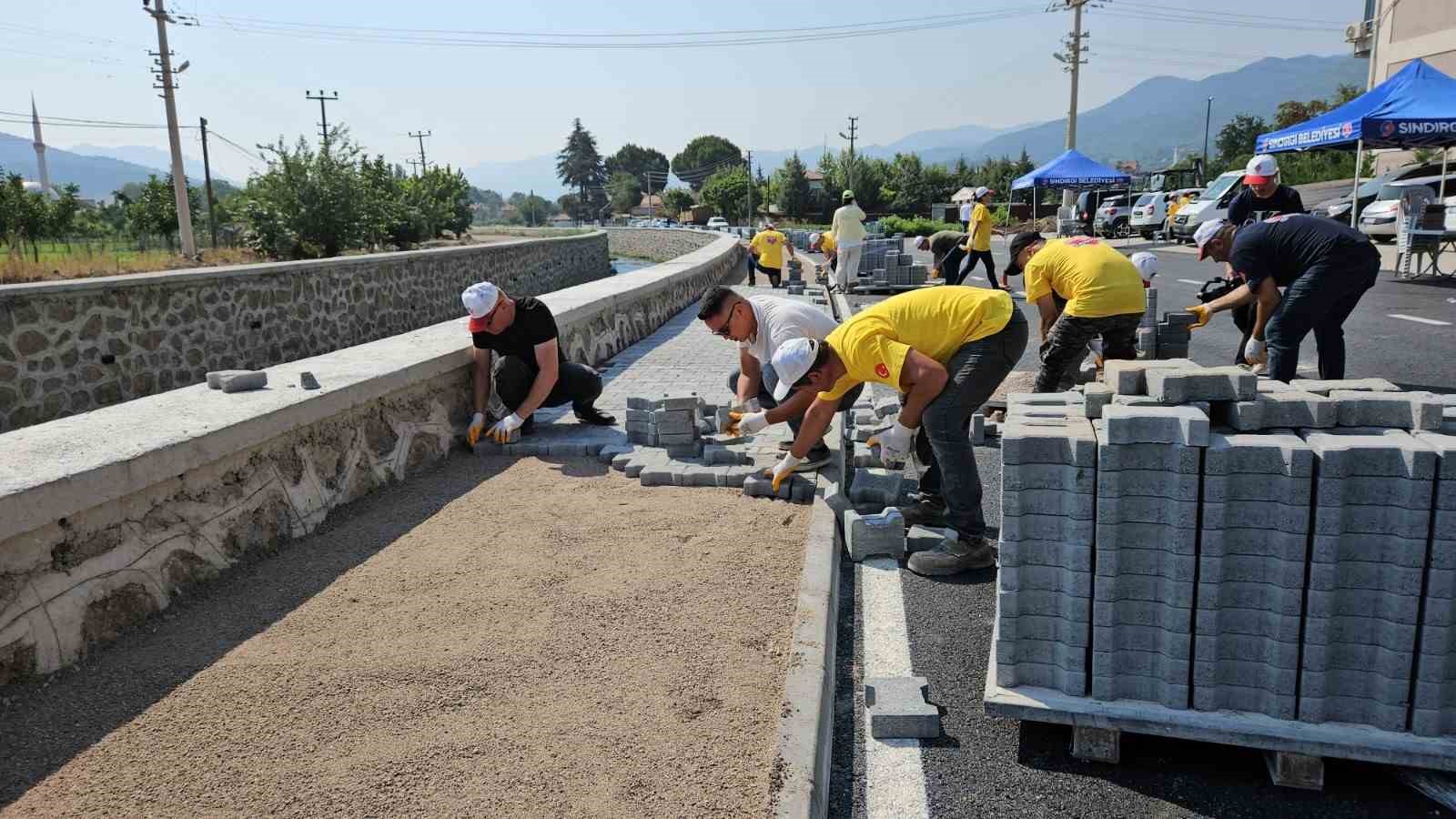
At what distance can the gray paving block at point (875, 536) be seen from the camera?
15.0 ft

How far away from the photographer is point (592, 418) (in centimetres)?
698

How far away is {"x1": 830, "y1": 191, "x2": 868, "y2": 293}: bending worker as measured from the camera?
15.6 m

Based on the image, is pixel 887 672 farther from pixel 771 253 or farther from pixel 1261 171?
pixel 771 253

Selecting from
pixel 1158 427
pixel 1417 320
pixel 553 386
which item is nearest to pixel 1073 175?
pixel 1417 320

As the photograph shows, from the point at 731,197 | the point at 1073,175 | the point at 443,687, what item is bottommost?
the point at 443,687

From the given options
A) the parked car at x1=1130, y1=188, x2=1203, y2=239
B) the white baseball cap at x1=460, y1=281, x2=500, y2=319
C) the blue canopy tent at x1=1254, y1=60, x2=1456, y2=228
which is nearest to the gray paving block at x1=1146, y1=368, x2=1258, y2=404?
the white baseball cap at x1=460, y1=281, x2=500, y2=319

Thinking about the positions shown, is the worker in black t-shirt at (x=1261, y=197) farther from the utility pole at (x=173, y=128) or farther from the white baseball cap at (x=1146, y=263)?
the utility pole at (x=173, y=128)

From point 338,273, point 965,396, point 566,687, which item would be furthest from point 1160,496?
point 338,273

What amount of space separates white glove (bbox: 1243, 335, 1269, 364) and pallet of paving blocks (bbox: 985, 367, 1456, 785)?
4.29 m

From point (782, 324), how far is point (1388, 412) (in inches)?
124

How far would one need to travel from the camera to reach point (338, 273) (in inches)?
517

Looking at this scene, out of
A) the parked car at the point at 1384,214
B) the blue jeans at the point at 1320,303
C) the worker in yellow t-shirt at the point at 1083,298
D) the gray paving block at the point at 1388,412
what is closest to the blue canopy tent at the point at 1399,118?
the parked car at the point at 1384,214

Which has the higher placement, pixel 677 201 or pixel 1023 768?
pixel 677 201

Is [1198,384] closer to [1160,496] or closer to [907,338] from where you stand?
[1160,496]
